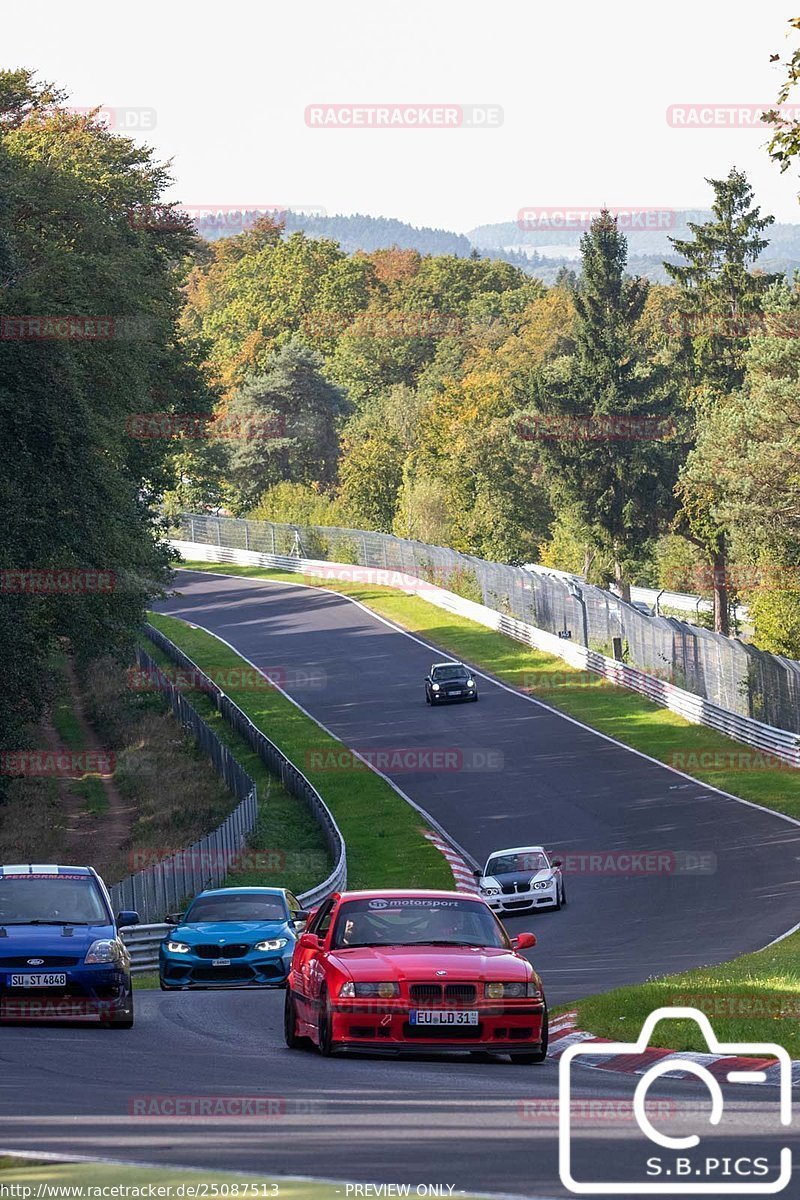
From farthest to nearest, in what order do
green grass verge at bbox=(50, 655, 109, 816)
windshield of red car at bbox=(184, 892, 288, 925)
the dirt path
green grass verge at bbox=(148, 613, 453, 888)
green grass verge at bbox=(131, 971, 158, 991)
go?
green grass verge at bbox=(50, 655, 109, 816)
the dirt path
green grass verge at bbox=(148, 613, 453, 888)
green grass verge at bbox=(131, 971, 158, 991)
windshield of red car at bbox=(184, 892, 288, 925)

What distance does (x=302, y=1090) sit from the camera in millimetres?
11031

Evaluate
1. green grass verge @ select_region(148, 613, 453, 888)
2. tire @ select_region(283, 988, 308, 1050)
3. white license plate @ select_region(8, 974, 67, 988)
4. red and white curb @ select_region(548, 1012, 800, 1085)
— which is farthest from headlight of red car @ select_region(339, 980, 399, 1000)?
green grass verge @ select_region(148, 613, 453, 888)

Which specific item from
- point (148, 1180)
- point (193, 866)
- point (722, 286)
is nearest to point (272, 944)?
point (193, 866)

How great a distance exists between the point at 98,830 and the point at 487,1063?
32120 millimetres

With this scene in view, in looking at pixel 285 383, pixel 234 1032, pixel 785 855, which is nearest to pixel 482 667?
pixel 785 855

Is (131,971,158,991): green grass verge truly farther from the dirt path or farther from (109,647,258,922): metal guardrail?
the dirt path

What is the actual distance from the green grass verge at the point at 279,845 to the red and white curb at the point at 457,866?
8.34 feet

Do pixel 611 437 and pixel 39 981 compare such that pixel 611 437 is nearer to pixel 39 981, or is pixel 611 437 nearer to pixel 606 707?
pixel 606 707

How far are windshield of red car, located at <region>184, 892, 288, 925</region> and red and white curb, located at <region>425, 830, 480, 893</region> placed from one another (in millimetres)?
11365

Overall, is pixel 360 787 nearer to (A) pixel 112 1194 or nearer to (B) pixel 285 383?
(A) pixel 112 1194

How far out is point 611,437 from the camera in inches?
3588

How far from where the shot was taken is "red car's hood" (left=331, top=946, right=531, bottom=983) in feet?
42.3

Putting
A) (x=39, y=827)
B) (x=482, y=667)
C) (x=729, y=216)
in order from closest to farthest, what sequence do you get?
(x=39, y=827)
(x=482, y=667)
(x=729, y=216)

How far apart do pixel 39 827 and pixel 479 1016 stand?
106 feet
